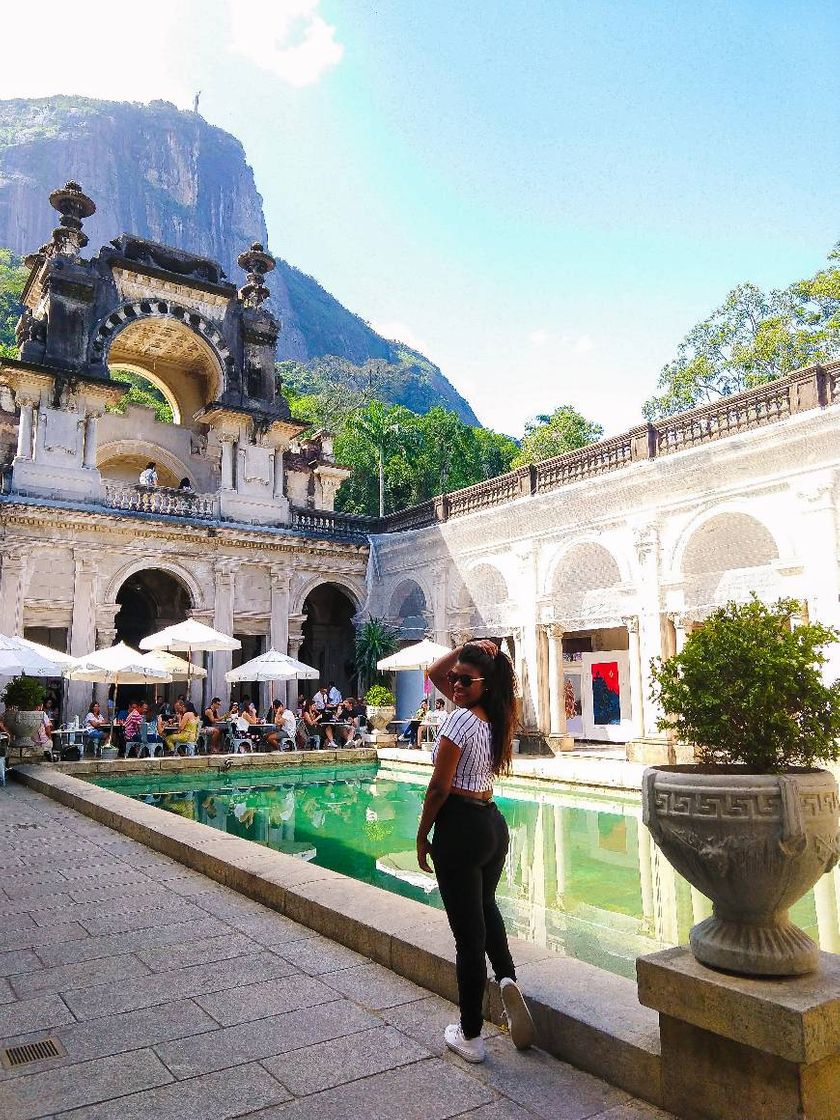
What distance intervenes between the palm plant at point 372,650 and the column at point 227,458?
18.8 feet

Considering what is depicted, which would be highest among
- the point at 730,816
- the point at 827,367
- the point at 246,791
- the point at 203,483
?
the point at 203,483

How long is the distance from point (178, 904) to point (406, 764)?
32.8 ft

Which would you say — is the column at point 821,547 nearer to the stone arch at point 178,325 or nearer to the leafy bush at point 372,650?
the leafy bush at point 372,650

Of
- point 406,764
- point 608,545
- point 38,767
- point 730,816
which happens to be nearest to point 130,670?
point 38,767

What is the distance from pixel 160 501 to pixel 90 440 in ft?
7.58

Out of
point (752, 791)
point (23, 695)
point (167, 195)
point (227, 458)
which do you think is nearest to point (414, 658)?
point (23, 695)

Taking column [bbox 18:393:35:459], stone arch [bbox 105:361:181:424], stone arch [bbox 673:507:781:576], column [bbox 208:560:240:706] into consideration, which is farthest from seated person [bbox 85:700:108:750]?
stone arch [bbox 105:361:181:424]

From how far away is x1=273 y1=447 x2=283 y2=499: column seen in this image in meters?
22.6

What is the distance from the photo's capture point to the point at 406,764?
14.6 meters

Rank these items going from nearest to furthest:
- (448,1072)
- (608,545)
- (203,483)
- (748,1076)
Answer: (748,1076), (448,1072), (608,545), (203,483)

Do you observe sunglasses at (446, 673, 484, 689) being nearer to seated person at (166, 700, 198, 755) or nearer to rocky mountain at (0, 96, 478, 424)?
seated person at (166, 700, 198, 755)

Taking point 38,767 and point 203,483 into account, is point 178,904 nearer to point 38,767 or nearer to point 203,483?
point 38,767

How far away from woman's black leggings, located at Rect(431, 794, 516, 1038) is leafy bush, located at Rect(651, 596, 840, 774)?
0.82 meters

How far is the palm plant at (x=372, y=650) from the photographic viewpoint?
21.4 meters
